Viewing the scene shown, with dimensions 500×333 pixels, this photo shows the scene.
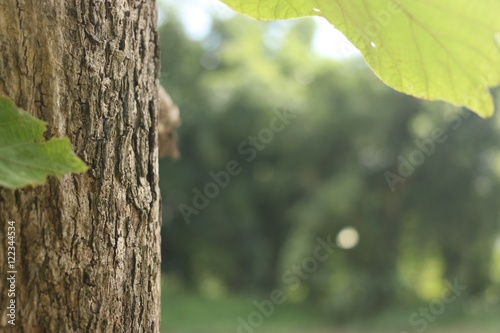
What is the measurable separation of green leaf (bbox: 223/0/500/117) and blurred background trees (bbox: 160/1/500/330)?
328 inches

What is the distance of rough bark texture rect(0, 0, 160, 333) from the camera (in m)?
0.73

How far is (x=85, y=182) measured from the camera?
76 cm

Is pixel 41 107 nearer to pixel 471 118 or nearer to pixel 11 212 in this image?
pixel 11 212

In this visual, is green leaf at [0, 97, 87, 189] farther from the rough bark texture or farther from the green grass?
the green grass

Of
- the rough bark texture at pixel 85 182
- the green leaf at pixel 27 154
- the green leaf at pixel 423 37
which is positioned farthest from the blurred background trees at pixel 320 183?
the green leaf at pixel 27 154

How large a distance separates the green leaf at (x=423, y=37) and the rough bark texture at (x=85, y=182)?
18 centimetres

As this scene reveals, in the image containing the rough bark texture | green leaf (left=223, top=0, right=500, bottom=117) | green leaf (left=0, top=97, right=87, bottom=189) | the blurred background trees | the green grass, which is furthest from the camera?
the blurred background trees

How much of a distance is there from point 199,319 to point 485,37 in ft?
29.3

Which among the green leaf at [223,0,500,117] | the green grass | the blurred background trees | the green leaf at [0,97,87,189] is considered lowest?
the green leaf at [0,97,87,189]

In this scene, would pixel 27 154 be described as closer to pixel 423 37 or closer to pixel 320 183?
pixel 423 37

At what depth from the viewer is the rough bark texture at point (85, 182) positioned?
28.5 inches

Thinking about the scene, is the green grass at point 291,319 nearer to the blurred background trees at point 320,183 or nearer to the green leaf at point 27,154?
the blurred background trees at point 320,183

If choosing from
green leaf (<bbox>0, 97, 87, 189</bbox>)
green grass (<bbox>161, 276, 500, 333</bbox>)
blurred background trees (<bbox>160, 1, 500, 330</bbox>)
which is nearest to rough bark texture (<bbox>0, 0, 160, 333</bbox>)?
green leaf (<bbox>0, 97, 87, 189</bbox>)

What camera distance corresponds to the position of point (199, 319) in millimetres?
9477
